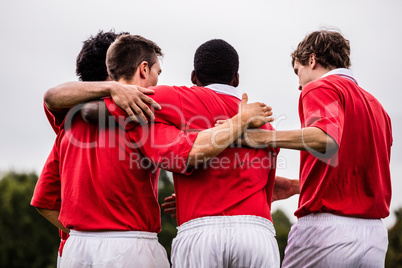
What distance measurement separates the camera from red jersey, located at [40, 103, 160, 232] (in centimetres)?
440

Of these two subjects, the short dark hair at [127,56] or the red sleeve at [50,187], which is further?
the red sleeve at [50,187]

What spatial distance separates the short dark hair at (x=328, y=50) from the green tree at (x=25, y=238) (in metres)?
40.8

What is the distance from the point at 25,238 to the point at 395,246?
1553 inches

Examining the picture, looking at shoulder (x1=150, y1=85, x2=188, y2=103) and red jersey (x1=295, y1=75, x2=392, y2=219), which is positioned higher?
shoulder (x1=150, y1=85, x2=188, y2=103)

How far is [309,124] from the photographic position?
4.46m

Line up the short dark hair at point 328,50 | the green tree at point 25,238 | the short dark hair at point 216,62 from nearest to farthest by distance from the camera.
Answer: the short dark hair at point 216,62, the short dark hair at point 328,50, the green tree at point 25,238

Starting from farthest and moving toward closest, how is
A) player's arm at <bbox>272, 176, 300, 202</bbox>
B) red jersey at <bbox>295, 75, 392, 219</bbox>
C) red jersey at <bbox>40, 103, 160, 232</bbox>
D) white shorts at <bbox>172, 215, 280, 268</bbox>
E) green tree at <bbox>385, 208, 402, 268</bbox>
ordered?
green tree at <bbox>385, 208, 402, 268</bbox>
player's arm at <bbox>272, 176, 300, 202</bbox>
red jersey at <bbox>295, 75, 392, 219</bbox>
red jersey at <bbox>40, 103, 160, 232</bbox>
white shorts at <bbox>172, 215, 280, 268</bbox>

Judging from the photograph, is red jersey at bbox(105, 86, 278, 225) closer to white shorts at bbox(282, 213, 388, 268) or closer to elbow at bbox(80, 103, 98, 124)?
elbow at bbox(80, 103, 98, 124)

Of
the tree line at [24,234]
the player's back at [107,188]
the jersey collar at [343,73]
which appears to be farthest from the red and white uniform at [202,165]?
the tree line at [24,234]

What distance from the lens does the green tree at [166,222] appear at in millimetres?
44719

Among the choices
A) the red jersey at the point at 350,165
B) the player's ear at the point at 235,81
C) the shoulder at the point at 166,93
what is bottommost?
the red jersey at the point at 350,165

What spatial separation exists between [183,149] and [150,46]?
138 centimetres

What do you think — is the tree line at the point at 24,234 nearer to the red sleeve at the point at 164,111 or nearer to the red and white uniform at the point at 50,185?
the red and white uniform at the point at 50,185

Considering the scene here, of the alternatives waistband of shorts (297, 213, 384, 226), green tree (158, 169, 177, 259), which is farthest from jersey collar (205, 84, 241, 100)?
green tree (158, 169, 177, 259)
